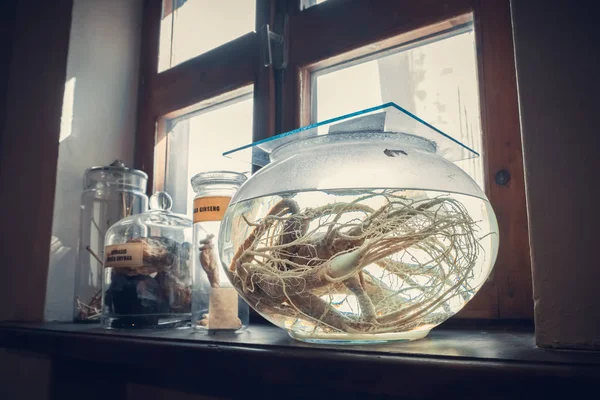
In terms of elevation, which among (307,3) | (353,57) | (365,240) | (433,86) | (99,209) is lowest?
(365,240)

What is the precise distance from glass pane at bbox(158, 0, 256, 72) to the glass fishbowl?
723 millimetres

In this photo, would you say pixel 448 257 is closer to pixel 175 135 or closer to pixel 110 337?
pixel 110 337

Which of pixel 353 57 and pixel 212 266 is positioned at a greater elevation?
pixel 353 57

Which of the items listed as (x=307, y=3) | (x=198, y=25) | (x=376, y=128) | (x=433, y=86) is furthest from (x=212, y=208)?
(x=198, y=25)

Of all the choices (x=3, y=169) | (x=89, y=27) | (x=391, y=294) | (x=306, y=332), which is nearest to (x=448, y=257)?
(x=391, y=294)

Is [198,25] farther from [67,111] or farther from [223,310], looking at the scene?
[223,310]

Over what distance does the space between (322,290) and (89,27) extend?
1040mm

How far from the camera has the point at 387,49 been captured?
36.7 inches

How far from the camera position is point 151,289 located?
85 cm

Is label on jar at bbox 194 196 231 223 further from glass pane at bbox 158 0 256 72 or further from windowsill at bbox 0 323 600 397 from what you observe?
glass pane at bbox 158 0 256 72

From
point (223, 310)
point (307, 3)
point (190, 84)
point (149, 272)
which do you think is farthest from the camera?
point (190, 84)

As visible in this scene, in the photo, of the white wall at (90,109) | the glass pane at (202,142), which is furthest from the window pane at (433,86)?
the white wall at (90,109)

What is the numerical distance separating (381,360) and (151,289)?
532mm

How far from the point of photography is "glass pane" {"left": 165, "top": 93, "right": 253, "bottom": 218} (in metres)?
1.14
